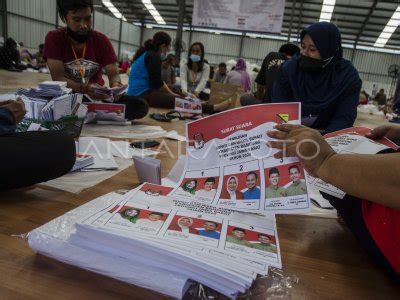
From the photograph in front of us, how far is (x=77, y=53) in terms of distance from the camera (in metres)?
2.00

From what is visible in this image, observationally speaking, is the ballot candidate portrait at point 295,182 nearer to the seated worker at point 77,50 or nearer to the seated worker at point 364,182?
A: the seated worker at point 364,182

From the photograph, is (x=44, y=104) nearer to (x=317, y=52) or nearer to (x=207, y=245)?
(x=207, y=245)

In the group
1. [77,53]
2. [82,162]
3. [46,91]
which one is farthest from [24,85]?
[82,162]

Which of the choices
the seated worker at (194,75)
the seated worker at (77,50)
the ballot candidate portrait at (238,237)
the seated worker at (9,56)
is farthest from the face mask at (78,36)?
the seated worker at (9,56)

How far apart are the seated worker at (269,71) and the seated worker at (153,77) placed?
33 centimetres

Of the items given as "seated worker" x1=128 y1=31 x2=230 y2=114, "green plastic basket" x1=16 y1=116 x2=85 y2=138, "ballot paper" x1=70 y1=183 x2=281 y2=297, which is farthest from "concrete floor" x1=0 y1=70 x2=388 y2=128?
"ballot paper" x1=70 y1=183 x2=281 y2=297

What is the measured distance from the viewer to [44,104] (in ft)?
4.09

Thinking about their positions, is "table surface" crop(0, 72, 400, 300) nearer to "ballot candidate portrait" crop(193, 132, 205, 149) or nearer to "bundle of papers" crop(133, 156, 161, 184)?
"bundle of papers" crop(133, 156, 161, 184)

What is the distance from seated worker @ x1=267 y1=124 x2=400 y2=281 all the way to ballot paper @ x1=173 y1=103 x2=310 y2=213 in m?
0.04

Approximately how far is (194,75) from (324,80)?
9.37ft

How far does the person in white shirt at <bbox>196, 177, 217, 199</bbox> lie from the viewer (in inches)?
28.7

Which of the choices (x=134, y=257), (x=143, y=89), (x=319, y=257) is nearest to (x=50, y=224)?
(x=134, y=257)

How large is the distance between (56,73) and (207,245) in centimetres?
175

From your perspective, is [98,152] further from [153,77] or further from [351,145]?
[153,77]
